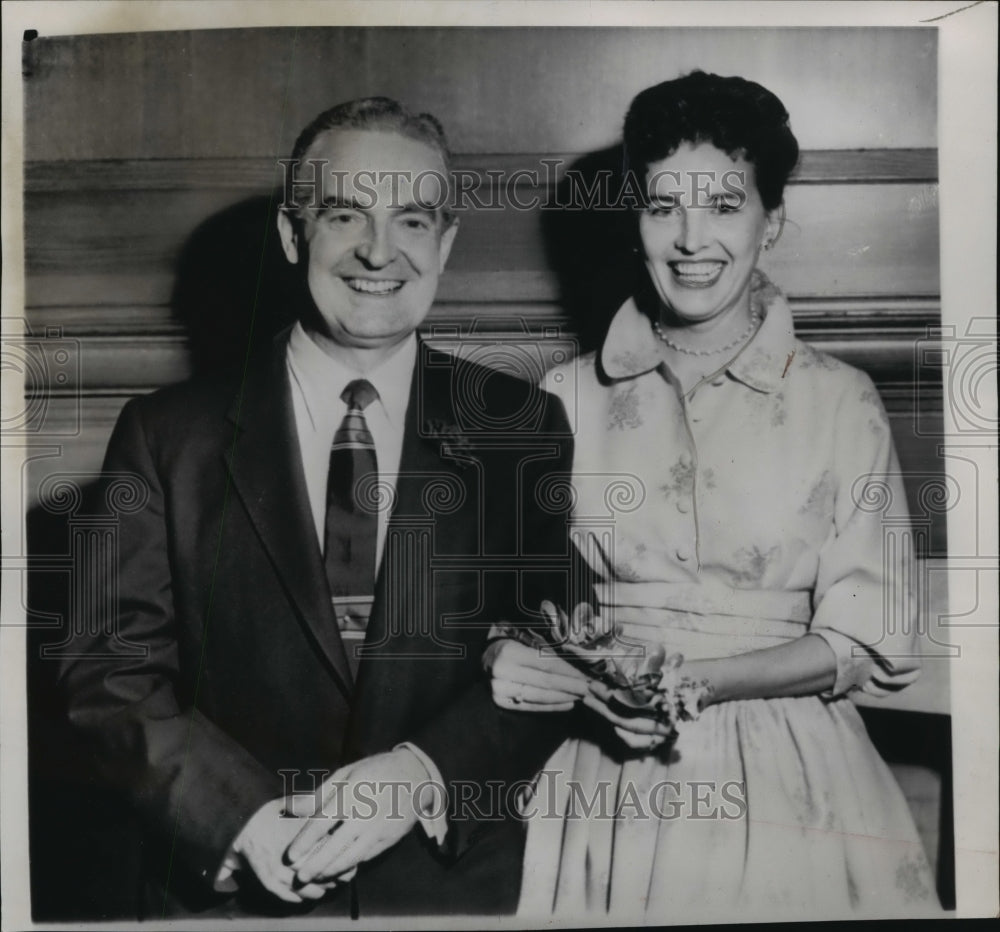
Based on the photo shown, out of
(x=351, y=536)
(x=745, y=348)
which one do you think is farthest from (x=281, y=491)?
(x=745, y=348)

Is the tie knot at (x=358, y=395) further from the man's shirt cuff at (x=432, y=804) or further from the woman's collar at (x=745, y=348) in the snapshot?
the man's shirt cuff at (x=432, y=804)

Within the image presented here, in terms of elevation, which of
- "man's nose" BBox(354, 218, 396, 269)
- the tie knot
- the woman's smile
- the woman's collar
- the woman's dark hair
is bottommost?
the tie knot

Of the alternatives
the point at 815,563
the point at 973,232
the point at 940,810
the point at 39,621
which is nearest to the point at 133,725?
the point at 39,621

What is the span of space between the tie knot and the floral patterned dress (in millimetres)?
336

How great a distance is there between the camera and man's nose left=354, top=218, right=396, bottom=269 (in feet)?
6.10

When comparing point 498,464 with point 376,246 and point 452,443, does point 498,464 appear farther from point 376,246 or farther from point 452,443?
point 376,246

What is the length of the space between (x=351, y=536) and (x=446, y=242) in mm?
564

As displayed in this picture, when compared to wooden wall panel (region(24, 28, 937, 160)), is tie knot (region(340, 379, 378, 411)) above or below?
below

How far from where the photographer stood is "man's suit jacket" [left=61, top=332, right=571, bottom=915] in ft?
6.01

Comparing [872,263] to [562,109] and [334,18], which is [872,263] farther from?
[334,18]

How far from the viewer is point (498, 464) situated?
74.2 inches

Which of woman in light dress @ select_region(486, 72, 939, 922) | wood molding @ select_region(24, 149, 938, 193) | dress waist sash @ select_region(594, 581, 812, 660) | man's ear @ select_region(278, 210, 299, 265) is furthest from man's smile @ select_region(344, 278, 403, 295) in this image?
dress waist sash @ select_region(594, 581, 812, 660)

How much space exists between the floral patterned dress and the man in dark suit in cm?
10

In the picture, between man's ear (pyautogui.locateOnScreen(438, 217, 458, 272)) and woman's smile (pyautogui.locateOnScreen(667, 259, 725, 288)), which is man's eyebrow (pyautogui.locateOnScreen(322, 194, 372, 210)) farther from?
woman's smile (pyautogui.locateOnScreen(667, 259, 725, 288))
